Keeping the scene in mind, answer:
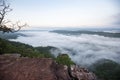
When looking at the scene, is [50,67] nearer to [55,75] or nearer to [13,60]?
[55,75]

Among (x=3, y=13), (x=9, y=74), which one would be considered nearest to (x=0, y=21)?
Result: (x=3, y=13)

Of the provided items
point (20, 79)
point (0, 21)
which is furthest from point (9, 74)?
point (0, 21)

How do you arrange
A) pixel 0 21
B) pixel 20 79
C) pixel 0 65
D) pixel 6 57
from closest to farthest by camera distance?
1. pixel 20 79
2. pixel 0 65
3. pixel 6 57
4. pixel 0 21

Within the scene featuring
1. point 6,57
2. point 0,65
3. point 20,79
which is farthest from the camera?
point 6,57

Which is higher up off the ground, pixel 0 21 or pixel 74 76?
pixel 0 21

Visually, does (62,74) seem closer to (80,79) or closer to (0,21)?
(80,79)

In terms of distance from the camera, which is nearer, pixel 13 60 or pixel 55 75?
pixel 55 75

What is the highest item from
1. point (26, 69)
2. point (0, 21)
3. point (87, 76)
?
point (0, 21)
